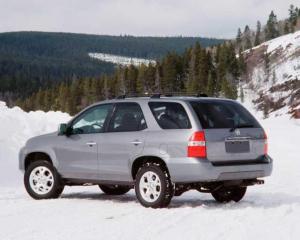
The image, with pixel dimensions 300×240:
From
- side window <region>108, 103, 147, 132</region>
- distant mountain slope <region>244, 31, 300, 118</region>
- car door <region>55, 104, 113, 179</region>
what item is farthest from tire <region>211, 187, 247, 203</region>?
distant mountain slope <region>244, 31, 300, 118</region>

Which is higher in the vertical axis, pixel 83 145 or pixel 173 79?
pixel 173 79

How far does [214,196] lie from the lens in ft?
32.5

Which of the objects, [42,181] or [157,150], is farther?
[42,181]

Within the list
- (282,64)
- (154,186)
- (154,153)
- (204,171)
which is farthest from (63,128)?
(282,64)

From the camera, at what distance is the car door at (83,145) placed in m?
9.57

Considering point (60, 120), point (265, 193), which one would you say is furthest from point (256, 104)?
point (265, 193)

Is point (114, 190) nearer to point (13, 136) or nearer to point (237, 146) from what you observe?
point (237, 146)

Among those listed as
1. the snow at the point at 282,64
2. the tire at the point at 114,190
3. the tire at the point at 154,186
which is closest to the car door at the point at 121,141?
the tire at the point at 154,186

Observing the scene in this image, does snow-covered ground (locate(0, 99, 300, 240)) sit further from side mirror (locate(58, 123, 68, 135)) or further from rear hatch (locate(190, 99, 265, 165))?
side mirror (locate(58, 123, 68, 135))

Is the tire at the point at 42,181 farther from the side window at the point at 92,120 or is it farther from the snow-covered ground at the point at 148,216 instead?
the side window at the point at 92,120

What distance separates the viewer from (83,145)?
382 inches

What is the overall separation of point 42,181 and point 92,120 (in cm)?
135

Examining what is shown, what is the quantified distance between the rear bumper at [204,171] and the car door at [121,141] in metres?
0.76

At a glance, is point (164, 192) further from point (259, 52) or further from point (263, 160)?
point (259, 52)
